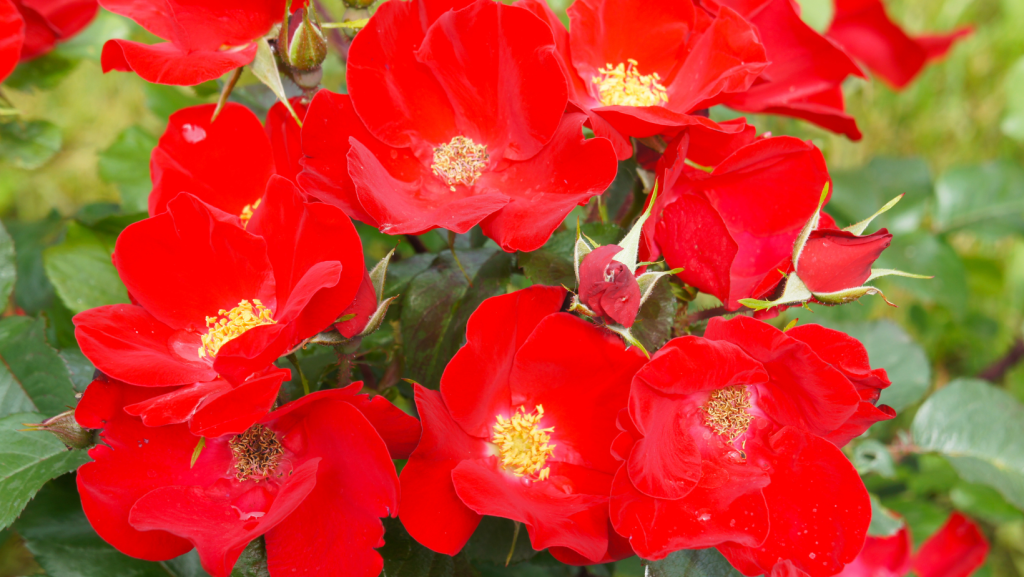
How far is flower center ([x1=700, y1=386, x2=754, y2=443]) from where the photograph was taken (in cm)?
62

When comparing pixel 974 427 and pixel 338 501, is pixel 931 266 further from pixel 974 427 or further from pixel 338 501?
pixel 338 501

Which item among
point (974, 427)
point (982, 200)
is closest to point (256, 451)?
point (974, 427)

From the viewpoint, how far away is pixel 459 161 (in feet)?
2.29

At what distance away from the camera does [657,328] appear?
604 mm

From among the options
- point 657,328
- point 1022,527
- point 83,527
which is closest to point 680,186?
point 657,328

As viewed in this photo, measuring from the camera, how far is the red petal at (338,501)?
0.52 meters

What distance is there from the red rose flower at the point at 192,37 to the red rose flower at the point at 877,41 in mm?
1073

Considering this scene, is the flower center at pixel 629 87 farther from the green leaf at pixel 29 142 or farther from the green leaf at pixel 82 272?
the green leaf at pixel 29 142

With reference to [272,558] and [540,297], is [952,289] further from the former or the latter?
[272,558]

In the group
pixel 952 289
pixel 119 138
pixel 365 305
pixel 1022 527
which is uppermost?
pixel 365 305

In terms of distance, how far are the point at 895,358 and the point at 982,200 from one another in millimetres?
628

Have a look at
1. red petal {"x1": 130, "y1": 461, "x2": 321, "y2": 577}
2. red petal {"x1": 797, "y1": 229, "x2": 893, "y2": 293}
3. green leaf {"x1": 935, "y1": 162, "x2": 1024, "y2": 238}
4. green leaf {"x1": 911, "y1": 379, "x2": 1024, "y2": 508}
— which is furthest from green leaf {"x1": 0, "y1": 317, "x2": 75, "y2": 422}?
green leaf {"x1": 935, "y1": 162, "x2": 1024, "y2": 238}

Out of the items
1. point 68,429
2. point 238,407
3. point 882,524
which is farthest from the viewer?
point 882,524

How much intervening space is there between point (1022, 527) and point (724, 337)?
63.8 inches
